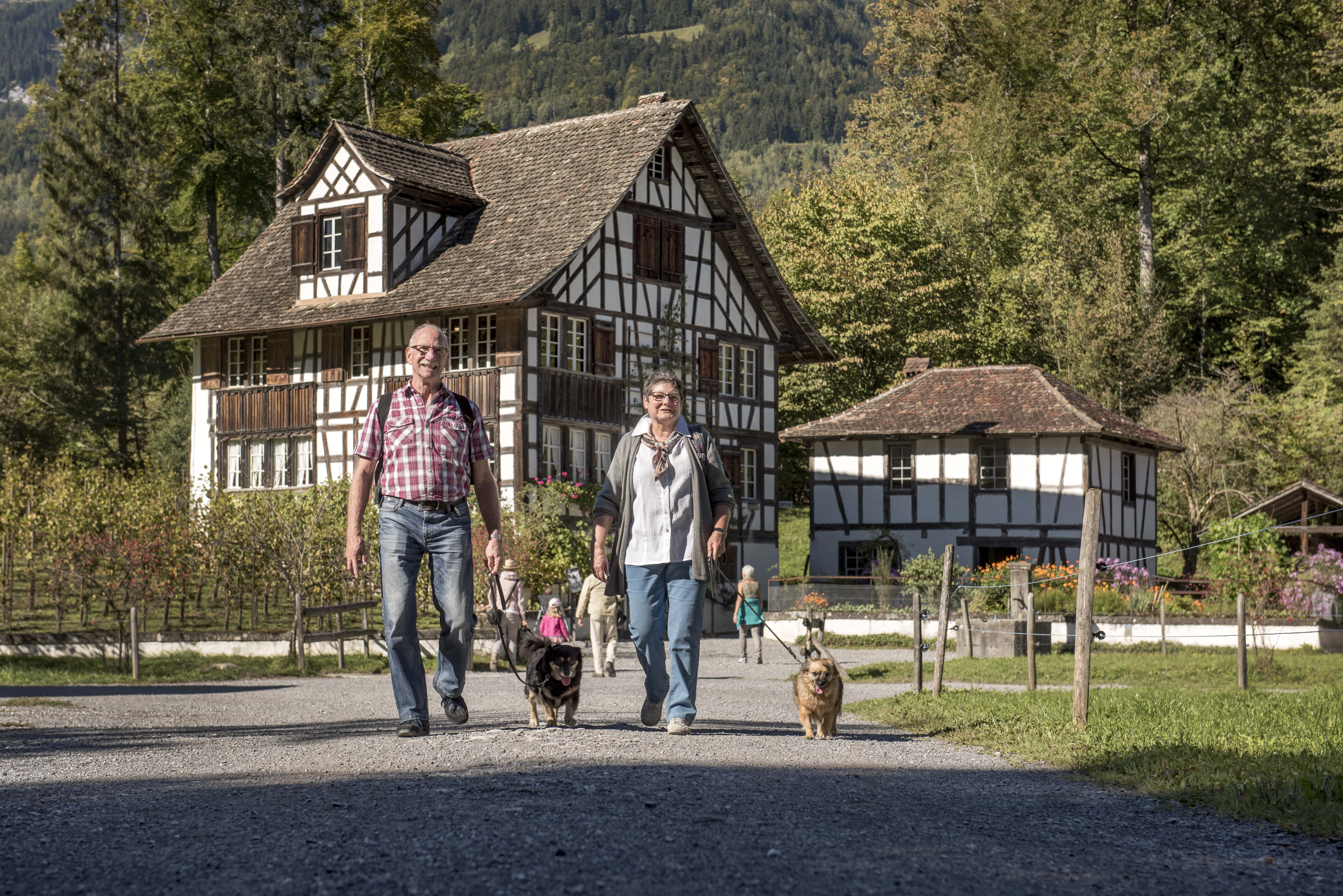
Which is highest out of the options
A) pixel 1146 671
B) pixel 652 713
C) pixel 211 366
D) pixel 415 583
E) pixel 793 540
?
pixel 211 366

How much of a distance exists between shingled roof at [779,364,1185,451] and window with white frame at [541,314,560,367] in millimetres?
9274

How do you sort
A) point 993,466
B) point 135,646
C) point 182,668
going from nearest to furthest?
point 135,646 → point 182,668 → point 993,466

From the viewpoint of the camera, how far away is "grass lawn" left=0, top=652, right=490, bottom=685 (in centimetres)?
2114

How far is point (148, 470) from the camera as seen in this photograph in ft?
142

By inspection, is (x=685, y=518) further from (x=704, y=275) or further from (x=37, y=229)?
(x=37, y=229)

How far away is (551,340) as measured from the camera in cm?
3466

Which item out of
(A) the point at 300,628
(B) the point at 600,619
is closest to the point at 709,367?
(A) the point at 300,628

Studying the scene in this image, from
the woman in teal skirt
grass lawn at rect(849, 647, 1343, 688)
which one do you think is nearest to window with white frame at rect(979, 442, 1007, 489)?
grass lawn at rect(849, 647, 1343, 688)

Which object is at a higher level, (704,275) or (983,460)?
(704,275)

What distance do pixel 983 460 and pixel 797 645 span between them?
44.1ft

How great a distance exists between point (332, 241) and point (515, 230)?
4.34 meters

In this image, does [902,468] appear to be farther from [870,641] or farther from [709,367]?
[870,641]

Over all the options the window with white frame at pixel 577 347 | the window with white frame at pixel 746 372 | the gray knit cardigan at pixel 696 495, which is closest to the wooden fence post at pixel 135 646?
the gray knit cardigan at pixel 696 495

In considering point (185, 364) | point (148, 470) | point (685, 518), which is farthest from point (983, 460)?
point (685, 518)
